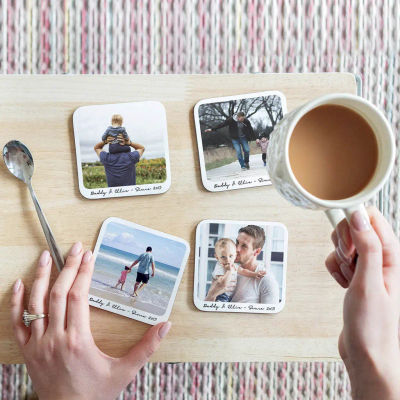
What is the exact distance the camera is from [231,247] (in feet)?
2.49

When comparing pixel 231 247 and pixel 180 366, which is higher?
pixel 231 247

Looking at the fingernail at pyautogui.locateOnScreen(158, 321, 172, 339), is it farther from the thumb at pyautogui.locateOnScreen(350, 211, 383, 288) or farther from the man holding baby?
the thumb at pyautogui.locateOnScreen(350, 211, 383, 288)

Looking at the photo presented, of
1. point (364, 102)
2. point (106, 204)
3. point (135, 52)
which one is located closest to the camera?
point (364, 102)

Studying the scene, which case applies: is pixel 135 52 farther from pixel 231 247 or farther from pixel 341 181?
pixel 341 181

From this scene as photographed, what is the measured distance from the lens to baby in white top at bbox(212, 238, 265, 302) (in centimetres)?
76

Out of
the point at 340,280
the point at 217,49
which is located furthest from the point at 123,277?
the point at 217,49

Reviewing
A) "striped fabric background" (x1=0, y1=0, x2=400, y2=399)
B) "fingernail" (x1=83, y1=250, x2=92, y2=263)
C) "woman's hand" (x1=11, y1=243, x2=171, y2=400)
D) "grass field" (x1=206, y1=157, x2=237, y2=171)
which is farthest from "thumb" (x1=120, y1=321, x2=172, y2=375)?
"striped fabric background" (x1=0, y1=0, x2=400, y2=399)

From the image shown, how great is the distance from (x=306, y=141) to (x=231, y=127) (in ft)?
0.67

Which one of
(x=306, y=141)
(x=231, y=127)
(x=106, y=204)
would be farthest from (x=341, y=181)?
(x=106, y=204)

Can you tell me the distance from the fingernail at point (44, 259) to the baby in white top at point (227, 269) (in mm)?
260

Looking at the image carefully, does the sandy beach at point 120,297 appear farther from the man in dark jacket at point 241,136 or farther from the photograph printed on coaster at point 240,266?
the man in dark jacket at point 241,136

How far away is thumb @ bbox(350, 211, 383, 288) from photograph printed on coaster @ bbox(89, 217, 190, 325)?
11.4 inches

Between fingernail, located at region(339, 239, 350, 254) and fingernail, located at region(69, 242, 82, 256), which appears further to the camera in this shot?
fingernail, located at region(69, 242, 82, 256)


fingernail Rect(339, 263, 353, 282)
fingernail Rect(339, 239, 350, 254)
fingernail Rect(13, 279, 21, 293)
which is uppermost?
fingernail Rect(339, 239, 350, 254)
